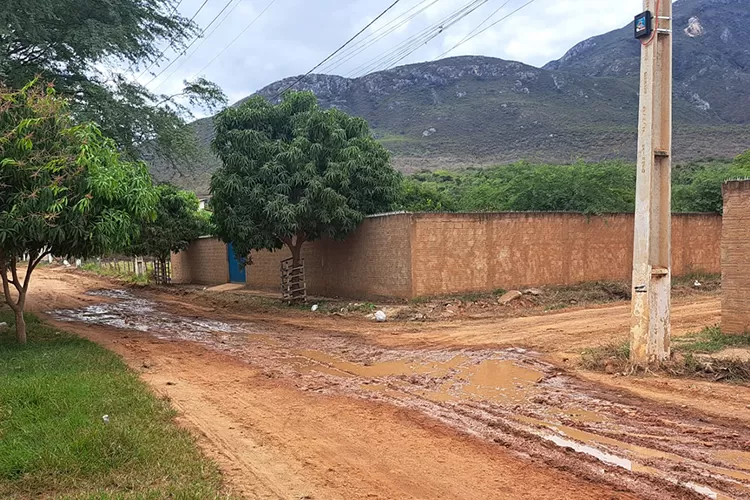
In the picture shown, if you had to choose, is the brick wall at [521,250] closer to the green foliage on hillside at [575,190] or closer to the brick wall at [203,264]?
the green foliage on hillside at [575,190]

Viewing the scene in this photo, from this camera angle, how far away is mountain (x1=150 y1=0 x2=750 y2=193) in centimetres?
5653

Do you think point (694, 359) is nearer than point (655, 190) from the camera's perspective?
Yes

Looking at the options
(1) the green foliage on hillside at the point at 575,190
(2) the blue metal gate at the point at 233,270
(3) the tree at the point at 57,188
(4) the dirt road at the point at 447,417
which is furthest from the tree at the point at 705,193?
(3) the tree at the point at 57,188

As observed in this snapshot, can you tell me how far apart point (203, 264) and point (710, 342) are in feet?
90.2

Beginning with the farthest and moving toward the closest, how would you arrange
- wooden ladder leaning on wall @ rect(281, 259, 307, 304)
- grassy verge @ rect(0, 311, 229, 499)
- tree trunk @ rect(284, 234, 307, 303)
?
wooden ladder leaning on wall @ rect(281, 259, 307, 304) → tree trunk @ rect(284, 234, 307, 303) → grassy verge @ rect(0, 311, 229, 499)

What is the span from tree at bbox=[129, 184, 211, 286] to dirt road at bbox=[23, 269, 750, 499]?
17.2 meters

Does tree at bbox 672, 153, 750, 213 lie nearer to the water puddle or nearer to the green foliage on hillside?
the green foliage on hillside

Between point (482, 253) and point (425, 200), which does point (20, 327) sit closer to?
point (482, 253)

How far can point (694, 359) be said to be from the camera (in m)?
8.66

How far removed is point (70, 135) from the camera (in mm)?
10797

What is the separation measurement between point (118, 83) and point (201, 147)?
9.62 feet

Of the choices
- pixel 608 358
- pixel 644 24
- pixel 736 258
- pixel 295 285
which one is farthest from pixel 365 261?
pixel 644 24

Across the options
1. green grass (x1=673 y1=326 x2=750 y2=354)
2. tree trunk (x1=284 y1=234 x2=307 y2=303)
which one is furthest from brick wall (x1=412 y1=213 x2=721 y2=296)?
green grass (x1=673 y1=326 x2=750 y2=354)

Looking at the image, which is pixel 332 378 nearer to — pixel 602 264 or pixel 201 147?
pixel 201 147
